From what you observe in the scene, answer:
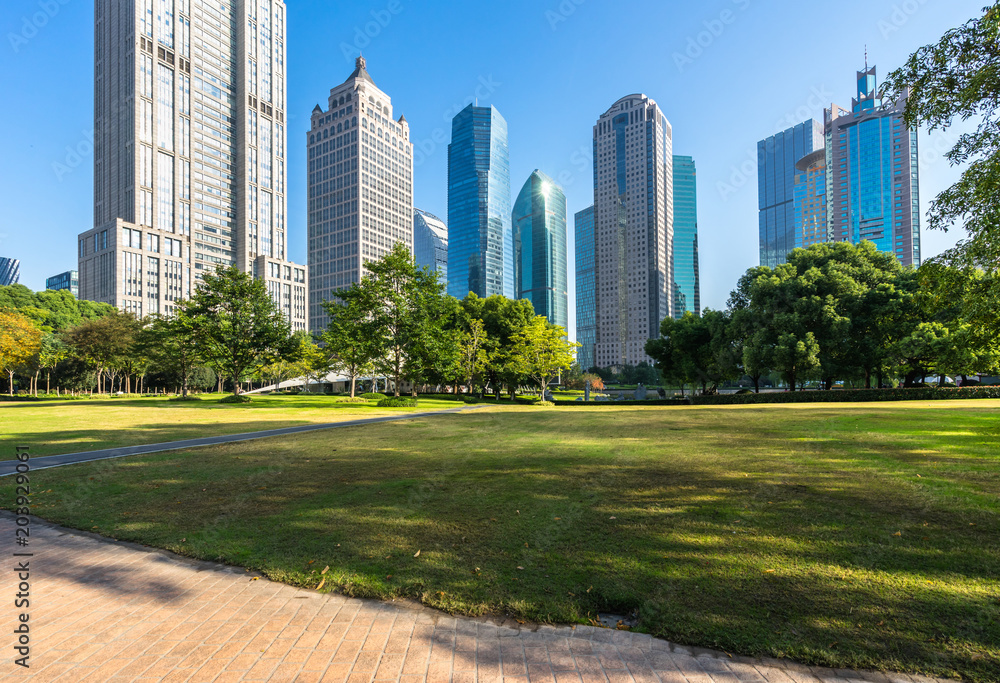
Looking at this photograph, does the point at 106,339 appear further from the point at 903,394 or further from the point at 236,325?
the point at 903,394

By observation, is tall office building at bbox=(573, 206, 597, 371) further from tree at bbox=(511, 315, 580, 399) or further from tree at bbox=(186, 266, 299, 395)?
tree at bbox=(186, 266, 299, 395)

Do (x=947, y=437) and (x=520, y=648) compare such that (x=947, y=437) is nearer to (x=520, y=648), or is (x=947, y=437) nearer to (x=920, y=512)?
(x=920, y=512)

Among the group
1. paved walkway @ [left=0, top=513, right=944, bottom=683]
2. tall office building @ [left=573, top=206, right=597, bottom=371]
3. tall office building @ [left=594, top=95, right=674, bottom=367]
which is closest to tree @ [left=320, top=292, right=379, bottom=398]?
paved walkway @ [left=0, top=513, right=944, bottom=683]

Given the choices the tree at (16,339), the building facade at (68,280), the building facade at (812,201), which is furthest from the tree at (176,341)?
the building facade at (812,201)

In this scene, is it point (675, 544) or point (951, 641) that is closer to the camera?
point (951, 641)

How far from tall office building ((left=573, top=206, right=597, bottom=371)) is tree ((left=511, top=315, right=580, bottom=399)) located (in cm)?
13583

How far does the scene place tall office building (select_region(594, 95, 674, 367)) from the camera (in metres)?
157

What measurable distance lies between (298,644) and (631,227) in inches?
6725

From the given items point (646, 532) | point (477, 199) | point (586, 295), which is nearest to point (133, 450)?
point (646, 532)

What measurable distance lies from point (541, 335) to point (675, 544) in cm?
3871

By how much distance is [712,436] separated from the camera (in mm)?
11945

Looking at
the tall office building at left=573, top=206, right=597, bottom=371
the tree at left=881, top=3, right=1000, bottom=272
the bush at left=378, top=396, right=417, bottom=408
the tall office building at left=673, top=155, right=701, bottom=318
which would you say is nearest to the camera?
the tree at left=881, top=3, right=1000, bottom=272

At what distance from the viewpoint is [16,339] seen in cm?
4156

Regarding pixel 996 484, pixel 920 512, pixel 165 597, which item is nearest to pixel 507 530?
pixel 165 597
